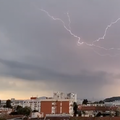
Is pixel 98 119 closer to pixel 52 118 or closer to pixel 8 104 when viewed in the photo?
pixel 52 118

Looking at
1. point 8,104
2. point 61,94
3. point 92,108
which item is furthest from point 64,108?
point 8,104

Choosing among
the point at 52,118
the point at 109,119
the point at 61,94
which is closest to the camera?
the point at 109,119

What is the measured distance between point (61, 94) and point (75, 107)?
1566 centimetres

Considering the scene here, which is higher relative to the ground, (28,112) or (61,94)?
(61,94)

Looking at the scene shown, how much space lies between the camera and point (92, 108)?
69875mm

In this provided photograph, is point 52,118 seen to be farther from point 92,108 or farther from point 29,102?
point 29,102

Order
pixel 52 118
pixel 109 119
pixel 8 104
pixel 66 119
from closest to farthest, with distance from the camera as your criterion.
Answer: pixel 109 119
pixel 66 119
pixel 52 118
pixel 8 104

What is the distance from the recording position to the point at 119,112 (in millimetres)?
56344

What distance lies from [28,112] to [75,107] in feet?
40.9

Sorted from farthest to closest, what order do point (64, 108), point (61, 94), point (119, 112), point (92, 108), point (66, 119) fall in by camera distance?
point (61, 94) → point (92, 108) → point (64, 108) → point (119, 112) → point (66, 119)

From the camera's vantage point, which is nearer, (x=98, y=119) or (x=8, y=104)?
(x=98, y=119)

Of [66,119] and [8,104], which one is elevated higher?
[8,104]

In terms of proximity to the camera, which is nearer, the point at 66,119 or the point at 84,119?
the point at 84,119

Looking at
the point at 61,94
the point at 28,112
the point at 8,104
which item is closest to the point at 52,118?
the point at 28,112
